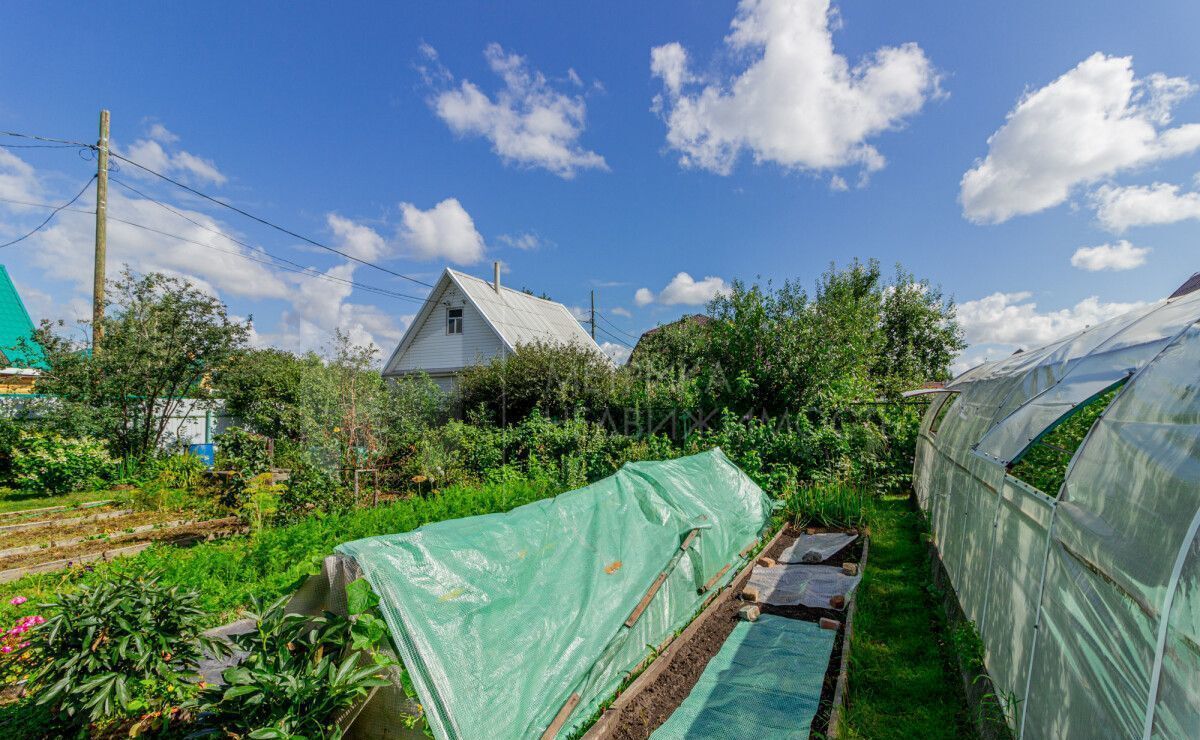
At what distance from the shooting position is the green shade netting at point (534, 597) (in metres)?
2.45

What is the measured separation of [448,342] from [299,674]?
16677mm

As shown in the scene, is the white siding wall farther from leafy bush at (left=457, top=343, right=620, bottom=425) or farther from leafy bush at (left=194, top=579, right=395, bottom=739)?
leafy bush at (left=194, top=579, right=395, bottom=739)

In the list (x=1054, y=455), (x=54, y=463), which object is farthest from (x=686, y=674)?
(x=54, y=463)

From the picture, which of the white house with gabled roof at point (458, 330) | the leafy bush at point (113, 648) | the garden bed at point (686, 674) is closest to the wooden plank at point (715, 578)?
the garden bed at point (686, 674)

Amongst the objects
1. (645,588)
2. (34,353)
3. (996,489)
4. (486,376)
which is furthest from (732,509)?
(34,353)

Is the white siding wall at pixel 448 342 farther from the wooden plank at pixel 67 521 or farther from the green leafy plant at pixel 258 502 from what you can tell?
the green leafy plant at pixel 258 502

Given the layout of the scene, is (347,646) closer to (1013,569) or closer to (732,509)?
(1013,569)

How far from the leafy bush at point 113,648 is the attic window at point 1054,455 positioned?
15.7 feet

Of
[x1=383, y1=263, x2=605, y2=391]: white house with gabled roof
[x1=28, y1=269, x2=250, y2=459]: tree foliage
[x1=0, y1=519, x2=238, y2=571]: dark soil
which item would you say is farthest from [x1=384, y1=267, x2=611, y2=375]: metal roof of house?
[x1=0, y1=519, x2=238, y2=571]: dark soil

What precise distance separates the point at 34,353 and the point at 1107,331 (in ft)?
61.6

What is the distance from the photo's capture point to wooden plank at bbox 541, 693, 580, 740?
2.92 meters

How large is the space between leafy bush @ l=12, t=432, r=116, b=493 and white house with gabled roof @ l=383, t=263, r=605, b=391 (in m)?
8.24

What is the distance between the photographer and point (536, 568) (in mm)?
3334

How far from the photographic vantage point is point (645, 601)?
405 centimetres
